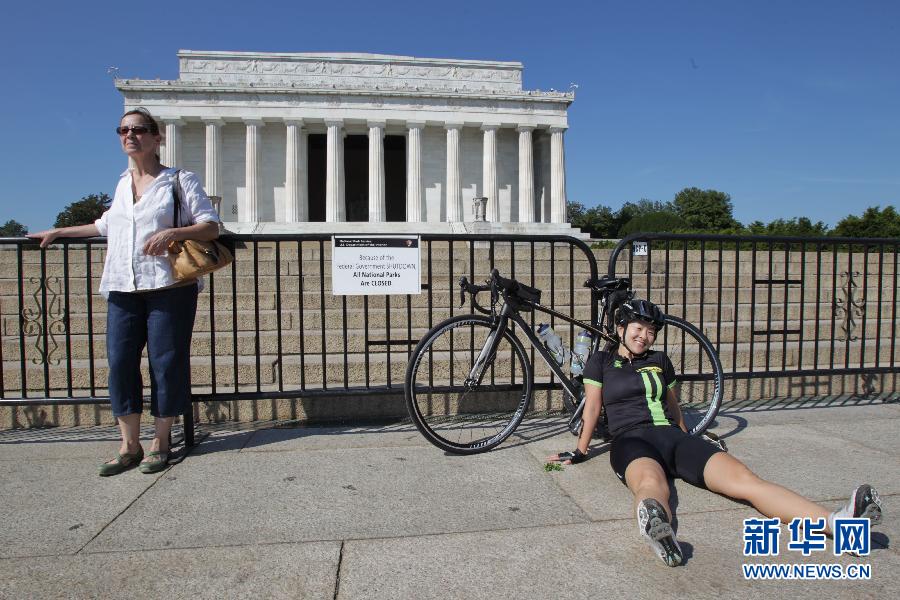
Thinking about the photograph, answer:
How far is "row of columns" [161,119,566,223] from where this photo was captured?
A: 38.2 metres

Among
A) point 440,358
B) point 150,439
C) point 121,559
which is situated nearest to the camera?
point 121,559

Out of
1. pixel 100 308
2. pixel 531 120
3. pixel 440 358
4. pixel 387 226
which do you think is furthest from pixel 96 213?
pixel 440 358

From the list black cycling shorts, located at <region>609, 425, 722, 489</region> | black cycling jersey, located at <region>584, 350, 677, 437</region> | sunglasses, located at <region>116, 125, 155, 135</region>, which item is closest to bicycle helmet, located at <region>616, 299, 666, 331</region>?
black cycling jersey, located at <region>584, 350, 677, 437</region>

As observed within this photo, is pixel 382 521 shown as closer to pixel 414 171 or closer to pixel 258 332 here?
pixel 258 332


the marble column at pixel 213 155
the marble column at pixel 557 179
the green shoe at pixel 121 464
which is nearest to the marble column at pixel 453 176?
the marble column at pixel 557 179

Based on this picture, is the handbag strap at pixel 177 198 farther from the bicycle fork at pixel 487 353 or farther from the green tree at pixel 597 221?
the green tree at pixel 597 221

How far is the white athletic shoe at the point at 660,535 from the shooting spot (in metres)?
2.33

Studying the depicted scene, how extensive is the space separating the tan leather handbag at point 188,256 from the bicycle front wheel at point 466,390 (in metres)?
1.43

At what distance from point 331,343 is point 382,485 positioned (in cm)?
267

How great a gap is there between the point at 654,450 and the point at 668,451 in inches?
2.8

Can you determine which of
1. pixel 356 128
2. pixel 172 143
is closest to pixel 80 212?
pixel 172 143

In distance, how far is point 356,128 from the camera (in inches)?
1599

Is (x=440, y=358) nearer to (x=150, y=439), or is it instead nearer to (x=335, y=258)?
(x=335, y=258)

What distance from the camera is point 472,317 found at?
3.83 m
